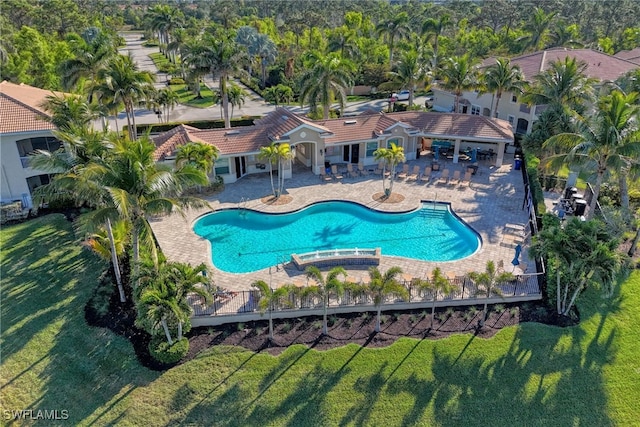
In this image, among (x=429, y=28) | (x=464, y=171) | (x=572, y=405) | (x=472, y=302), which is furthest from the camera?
(x=429, y=28)

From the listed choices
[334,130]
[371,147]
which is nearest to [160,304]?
[334,130]

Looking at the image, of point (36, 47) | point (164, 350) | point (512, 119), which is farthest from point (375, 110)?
point (164, 350)

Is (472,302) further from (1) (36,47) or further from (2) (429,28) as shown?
(2) (429,28)

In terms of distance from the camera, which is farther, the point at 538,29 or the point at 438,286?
the point at 538,29

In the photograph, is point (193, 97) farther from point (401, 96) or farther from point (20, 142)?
point (20, 142)

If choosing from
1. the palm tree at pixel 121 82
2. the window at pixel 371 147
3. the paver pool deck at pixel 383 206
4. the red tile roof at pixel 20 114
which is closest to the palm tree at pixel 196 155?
the paver pool deck at pixel 383 206

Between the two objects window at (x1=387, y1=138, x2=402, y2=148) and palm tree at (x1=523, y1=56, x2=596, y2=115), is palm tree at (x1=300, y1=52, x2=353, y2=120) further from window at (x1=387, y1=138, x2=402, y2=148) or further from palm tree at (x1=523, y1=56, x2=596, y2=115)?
palm tree at (x1=523, y1=56, x2=596, y2=115)
